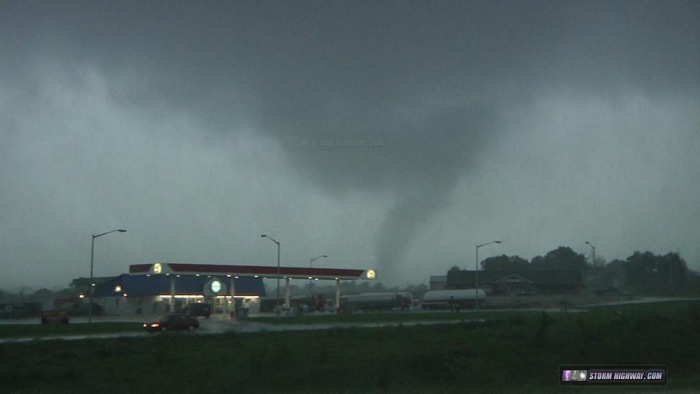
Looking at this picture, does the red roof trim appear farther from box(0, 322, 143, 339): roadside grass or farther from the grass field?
the grass field

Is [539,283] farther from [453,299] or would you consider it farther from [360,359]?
[360,359]

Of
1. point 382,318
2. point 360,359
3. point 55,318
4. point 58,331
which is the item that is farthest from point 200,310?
point 360,359

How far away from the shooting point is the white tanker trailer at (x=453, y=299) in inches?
4040

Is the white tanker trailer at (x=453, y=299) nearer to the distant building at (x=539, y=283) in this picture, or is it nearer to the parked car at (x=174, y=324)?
the distant building at (x=539, y=283)

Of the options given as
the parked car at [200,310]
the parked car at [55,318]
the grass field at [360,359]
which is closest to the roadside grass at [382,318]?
the parked car at [200,310]

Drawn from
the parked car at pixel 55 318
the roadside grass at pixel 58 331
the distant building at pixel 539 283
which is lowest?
the roadside grass at pixel 58 331

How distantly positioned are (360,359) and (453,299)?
241ft

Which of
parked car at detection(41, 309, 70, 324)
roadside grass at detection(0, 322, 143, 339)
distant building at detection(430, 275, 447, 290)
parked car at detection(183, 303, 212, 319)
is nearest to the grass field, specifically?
roadside grass at detection(0, 322, 143, 339)

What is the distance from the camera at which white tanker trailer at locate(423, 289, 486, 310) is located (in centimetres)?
10262

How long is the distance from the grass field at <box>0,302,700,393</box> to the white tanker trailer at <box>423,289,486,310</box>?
57.4 metres

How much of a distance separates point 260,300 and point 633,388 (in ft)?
320

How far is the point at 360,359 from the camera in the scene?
103 feet

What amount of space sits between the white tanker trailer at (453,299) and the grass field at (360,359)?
5740 cm

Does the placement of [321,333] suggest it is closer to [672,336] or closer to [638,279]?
[672,336]
